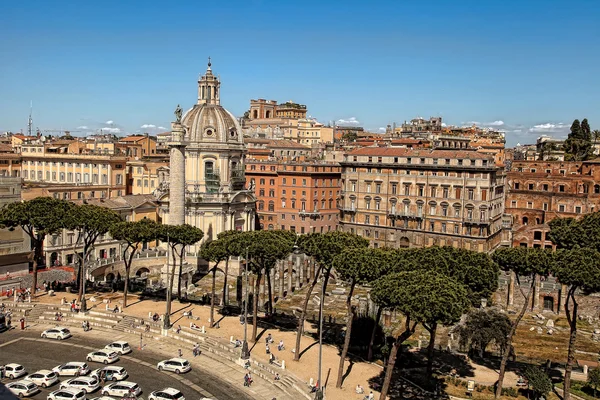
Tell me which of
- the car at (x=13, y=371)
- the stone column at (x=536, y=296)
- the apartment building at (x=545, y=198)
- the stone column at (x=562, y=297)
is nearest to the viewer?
the car at (x=13, y=371)

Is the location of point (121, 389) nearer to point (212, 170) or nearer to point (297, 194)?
point (212, 170)

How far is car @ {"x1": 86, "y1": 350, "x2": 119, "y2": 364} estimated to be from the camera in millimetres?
43500

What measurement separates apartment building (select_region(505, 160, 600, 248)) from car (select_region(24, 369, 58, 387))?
70.4 m

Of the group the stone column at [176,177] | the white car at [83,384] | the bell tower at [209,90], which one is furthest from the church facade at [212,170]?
the white car at [83,384]

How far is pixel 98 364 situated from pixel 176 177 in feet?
92.0

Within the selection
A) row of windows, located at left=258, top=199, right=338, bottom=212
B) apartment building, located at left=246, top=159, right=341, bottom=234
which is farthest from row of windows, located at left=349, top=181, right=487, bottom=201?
row of windows, located at left=258, top=199, right=338, bottom=212

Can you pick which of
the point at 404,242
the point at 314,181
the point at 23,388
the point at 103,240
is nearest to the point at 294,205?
the point at 314,181

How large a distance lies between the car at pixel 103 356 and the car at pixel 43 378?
4.13 metres

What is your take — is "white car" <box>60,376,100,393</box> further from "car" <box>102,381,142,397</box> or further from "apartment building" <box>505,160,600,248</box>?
"apartment building" <box>505,160,600,248</box>

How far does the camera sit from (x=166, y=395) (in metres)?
36.8

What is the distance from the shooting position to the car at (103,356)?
143ft

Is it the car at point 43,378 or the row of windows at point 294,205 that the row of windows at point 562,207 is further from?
the car at point 43,378

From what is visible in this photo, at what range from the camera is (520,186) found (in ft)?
332

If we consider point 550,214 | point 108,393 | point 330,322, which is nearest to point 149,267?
point 330,322
